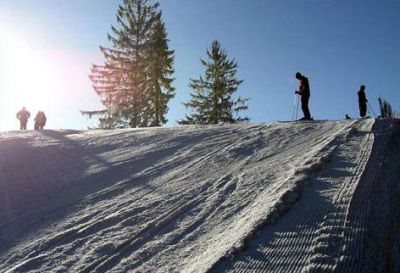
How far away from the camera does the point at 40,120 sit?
28531 millimetres

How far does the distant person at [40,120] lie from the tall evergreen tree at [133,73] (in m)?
9.88

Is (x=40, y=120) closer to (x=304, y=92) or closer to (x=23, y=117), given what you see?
(x=23, y=117)

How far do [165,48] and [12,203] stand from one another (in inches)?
1213

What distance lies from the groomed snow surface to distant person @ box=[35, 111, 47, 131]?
547 inches

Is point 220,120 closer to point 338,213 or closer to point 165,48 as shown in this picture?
point 165,48

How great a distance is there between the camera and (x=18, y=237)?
9.37 m

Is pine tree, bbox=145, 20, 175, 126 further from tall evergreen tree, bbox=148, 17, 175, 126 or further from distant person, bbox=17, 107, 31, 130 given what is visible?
distant person, bbox=17, 107, 31, 130

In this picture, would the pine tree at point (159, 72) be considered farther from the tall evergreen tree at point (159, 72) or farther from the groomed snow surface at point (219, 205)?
the groomed snow surface at point (219, 205)

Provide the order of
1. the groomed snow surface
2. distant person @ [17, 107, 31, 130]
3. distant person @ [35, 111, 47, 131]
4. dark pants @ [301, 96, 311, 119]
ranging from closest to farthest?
1. the groomed snow surface
2. dark pants @ [301, 96, 311, 119]
3. distant person @ [35, 111, 47, 131]
4. distant person @ [17, 107, 31, 130]

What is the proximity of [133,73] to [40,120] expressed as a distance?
11.8m

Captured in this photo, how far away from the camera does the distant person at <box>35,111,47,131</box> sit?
28438 millimetres

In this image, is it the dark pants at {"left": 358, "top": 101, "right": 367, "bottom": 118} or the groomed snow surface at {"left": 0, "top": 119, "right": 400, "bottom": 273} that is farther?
the dark pants at {"left": 358, "top": 101, "right": 367, "bottom": 118}

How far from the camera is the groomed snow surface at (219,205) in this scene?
6938 millimetres

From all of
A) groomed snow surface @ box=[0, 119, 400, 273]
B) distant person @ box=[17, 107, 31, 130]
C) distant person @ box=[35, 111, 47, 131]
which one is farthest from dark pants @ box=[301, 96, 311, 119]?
distant person @ box=[17, 107, 31, 130]
